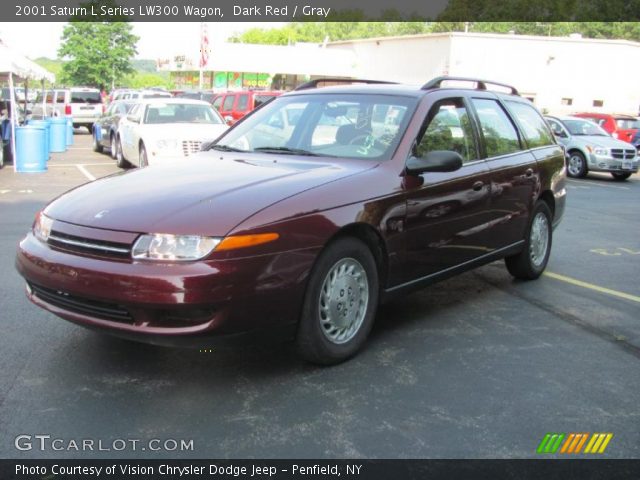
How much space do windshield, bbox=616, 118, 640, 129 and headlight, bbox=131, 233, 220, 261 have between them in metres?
22.9

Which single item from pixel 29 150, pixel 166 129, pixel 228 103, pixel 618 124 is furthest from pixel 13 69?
pixel 618 124

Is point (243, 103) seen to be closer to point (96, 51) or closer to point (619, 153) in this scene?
point (619, 153)

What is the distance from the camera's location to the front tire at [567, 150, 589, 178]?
60.1 ft

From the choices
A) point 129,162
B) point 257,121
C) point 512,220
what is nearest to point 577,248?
point 512,220

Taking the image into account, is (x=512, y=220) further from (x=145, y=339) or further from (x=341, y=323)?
(x=145, y=339)

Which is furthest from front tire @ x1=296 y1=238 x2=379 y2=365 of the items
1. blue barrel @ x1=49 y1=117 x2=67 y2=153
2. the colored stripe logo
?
blue barrel @ x1=49 y1=117 x2=67 y2=153

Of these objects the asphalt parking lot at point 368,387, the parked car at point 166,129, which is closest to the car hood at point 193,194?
the asphalt parking lot at point 368,387

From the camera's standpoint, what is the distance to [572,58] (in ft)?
126

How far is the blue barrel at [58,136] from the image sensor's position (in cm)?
2023

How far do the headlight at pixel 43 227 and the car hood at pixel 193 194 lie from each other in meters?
0.05

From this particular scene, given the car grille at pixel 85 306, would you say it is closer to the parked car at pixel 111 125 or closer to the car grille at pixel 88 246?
the car grille at pixel 88 246

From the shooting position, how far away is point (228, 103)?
20.5 meters

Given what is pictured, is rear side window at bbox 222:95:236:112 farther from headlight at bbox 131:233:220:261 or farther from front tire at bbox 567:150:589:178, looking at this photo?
headlight at bbox 131:233:220:261

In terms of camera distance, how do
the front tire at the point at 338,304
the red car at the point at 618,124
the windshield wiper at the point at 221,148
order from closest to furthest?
the front tire at the point at 338,304
the windshield wiper at the point at 221,148
the red car at the point at 618,124
